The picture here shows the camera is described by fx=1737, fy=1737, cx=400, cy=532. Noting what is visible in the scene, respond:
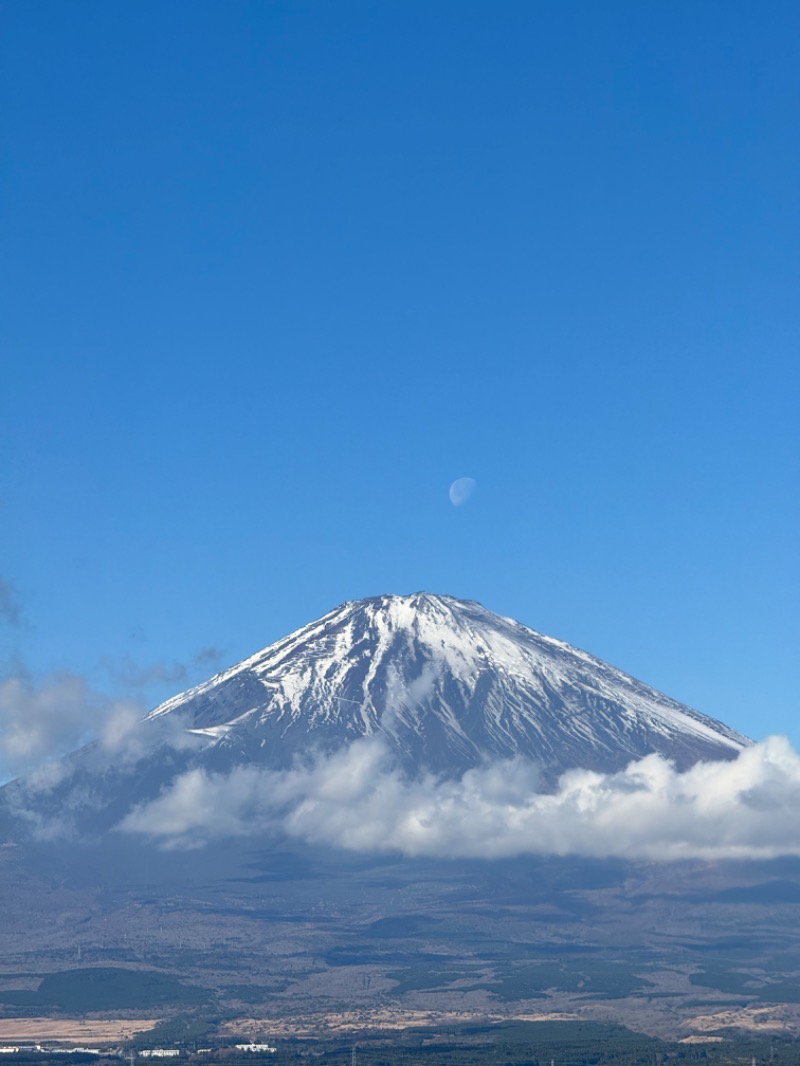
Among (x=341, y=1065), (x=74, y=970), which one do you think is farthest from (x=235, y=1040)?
(x=74, y=970)

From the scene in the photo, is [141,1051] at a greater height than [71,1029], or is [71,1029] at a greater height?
[71,1029]

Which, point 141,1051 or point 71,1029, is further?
point 71,1029

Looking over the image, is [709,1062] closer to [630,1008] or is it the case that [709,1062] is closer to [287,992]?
[630,1008]

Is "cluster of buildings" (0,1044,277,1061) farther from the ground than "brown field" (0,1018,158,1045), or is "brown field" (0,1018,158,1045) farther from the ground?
"brown field" (0,1018,158,1045)

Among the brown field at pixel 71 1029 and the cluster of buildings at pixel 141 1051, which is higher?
the brown field at pixel 71 1029

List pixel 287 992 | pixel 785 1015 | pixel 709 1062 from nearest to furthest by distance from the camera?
pixel 709 1062 → pixel 785 1015 → pixel 287 992

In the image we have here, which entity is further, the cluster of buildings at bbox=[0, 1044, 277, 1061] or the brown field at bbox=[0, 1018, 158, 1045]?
the brown field at bbox=[0, 1018, 158, 1045]

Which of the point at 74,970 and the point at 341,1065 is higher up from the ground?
the point at 74,970

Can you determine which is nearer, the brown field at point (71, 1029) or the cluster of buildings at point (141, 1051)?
the cluster of buildings at point (141, 1051)
